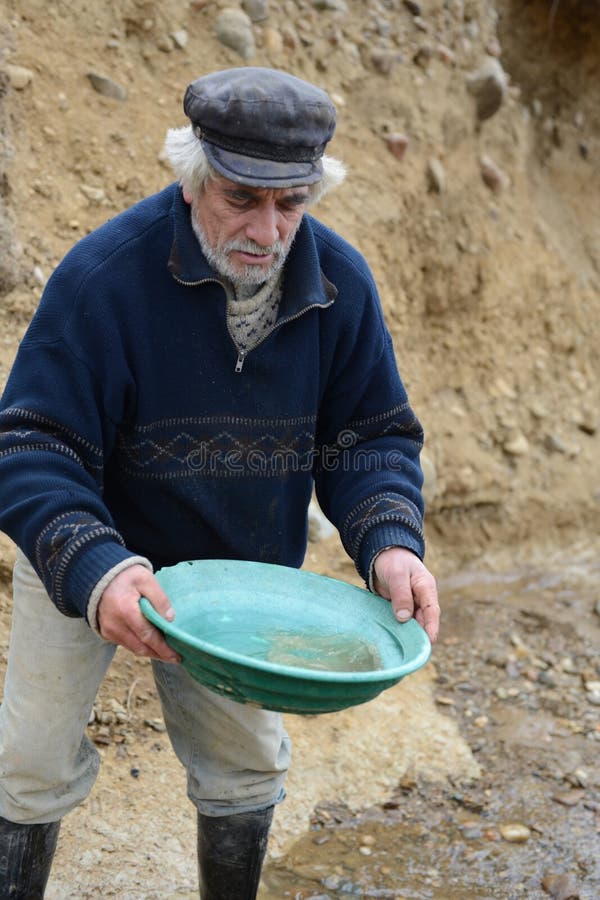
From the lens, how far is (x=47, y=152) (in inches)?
190

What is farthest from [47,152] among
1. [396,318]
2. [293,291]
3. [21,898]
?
[21,898]

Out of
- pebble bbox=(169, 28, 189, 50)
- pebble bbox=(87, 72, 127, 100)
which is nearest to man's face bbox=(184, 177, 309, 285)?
pebble bbox=(87, 72, 127, 100)

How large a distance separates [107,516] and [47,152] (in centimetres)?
286

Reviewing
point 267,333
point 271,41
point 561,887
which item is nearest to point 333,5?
point 271,41

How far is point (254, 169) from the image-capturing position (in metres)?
2.40

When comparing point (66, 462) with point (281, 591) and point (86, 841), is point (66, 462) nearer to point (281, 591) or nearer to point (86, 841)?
point (281, 591)

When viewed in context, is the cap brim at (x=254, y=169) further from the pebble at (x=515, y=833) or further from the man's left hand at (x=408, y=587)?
the pebble at (x=515, y=833)

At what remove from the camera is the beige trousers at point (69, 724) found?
8.42 ft

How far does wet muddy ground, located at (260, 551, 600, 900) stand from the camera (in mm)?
3576

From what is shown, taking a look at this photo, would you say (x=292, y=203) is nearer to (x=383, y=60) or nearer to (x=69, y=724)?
(x=69, y=724)

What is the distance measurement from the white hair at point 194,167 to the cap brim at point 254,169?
1.3 inches

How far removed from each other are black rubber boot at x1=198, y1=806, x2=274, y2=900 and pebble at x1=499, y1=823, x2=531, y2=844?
1151mm

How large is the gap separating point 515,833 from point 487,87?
13.3 feet

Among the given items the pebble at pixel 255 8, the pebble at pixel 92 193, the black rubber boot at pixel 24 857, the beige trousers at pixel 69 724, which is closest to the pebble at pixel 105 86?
the pebble at pixel 92 193
